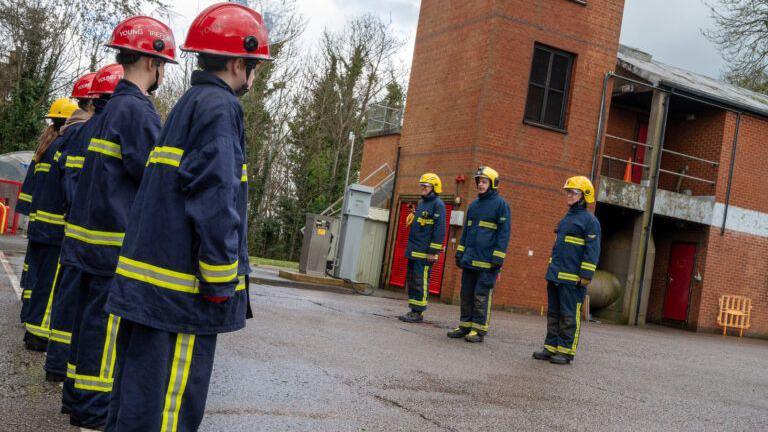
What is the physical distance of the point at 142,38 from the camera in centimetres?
431

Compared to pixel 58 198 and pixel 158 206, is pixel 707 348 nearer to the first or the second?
pixel 58 198

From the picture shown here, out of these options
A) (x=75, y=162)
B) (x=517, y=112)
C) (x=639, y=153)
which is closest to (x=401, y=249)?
(x=517, y=112)

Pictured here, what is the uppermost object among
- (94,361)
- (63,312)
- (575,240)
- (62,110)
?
(62,110)

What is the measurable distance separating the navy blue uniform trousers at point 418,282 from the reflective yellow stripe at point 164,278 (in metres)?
8.05

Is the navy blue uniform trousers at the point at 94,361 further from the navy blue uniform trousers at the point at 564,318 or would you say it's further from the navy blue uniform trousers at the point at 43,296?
the navy blue uniform trousers at the point at 564,318

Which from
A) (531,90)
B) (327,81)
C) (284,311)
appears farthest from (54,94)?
(284,311)

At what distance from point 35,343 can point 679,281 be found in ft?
64.9

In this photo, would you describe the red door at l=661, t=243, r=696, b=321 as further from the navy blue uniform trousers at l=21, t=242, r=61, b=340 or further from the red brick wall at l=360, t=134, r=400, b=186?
the navy blue uniform trousers at l=21, t=242, r=61, b=340

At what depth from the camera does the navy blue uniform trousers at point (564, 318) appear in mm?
8805

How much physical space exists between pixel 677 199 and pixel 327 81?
2331cm

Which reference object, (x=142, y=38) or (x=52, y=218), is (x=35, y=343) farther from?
(x=142, y=38)

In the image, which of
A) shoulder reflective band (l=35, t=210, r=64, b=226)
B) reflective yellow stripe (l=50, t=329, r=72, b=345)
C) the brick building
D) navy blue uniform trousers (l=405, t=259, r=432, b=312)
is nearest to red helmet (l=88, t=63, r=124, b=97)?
shoulder reflective band (l=35, t=210, r=64, b=226)

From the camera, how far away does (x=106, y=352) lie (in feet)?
12.9

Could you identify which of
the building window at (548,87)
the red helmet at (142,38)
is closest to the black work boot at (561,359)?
the red helmet at (142,38)
